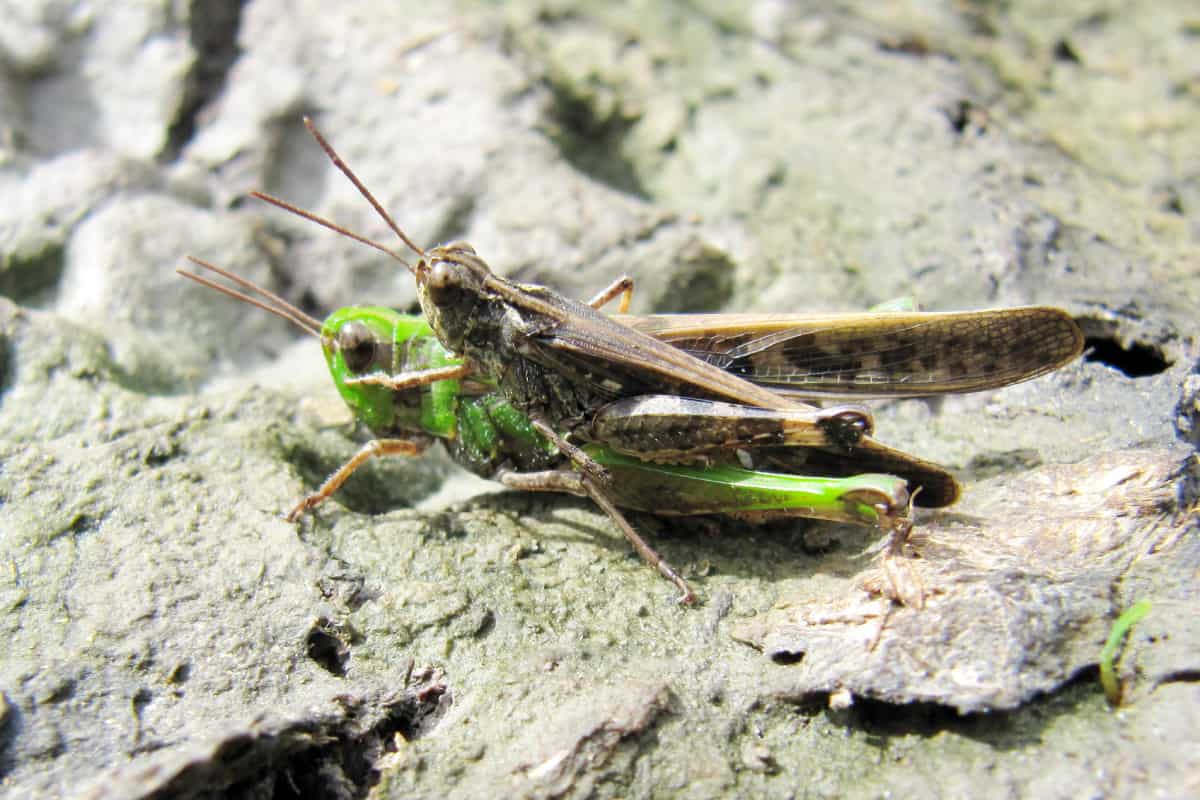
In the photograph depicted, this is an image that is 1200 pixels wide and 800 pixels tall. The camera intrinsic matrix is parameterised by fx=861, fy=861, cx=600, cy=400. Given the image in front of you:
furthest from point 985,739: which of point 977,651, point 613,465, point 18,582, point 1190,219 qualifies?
point 1190,219

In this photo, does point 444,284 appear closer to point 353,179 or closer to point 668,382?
point 353,179

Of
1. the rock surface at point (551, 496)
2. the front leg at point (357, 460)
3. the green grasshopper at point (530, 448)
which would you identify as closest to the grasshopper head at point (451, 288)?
the green grasshopper at point (530, 448)

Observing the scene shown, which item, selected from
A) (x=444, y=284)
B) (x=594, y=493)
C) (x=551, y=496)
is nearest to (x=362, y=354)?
(x=444, y=284)

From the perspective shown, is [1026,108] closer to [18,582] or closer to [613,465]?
[613,465]

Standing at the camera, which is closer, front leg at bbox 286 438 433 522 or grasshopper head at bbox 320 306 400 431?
front leg at bbox 286 438 433 522

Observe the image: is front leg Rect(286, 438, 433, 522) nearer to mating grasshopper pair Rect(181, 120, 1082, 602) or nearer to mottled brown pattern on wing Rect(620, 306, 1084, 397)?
mating grasshopper pair Rect(181, 120, 1082, 602)

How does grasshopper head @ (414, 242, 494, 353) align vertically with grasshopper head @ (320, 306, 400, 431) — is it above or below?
above

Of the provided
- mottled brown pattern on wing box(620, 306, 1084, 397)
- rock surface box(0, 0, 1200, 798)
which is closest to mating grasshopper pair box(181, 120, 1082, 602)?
mottled brown pattern on wing box(620, 306, 1084, 397)
